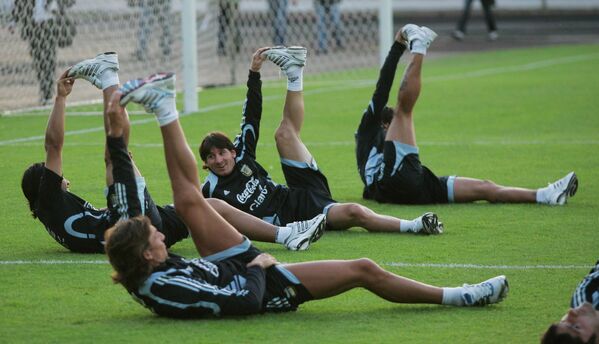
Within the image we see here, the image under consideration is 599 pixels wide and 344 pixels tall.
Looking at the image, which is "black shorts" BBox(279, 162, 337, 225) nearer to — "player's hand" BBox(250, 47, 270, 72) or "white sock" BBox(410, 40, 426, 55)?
"player's hand" BBox(250, 47, 270, 72)

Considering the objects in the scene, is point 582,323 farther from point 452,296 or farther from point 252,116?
point 252,116

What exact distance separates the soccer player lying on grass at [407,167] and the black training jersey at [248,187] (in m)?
1.29

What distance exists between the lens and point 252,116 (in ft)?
29.2

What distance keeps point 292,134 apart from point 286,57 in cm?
64

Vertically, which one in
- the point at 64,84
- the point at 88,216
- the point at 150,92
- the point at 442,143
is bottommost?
the point at 442,143

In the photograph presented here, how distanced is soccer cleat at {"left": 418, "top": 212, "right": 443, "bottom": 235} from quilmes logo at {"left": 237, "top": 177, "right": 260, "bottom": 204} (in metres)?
1.22

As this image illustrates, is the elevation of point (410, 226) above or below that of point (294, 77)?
below

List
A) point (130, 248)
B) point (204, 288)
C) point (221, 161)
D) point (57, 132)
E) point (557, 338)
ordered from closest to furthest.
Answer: point (557, 338) → point (130, 248) → point (204, 288) → point (57, 132) → point (221, 161)

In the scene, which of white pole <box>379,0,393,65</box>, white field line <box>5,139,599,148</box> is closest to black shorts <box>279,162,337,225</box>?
white field line <box>5,139,599,148</box>

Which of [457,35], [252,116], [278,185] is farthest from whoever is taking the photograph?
[457,35]

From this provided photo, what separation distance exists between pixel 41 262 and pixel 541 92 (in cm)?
1260

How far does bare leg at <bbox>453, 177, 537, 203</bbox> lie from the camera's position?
9898 mm

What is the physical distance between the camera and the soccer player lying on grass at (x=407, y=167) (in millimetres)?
9586

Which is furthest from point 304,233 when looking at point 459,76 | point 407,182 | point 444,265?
point 459,76
